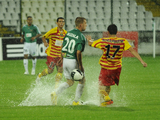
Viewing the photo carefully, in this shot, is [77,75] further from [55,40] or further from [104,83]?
[55,40]

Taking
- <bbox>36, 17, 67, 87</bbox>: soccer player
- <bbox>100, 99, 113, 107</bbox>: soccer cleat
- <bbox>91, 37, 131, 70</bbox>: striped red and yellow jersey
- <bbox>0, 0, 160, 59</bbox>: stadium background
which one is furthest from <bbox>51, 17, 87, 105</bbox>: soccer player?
<bbox>0, 0, 160, 59</bbox>: stadium background

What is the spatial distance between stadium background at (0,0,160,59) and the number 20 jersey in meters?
14.0

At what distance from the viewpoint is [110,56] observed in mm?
5730

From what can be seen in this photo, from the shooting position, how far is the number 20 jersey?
5.84 metres

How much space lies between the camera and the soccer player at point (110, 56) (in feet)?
18.7

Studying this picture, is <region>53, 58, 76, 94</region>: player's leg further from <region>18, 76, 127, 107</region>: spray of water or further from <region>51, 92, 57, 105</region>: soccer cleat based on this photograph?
<region>18, 76, 127, 107</region>: spray of water

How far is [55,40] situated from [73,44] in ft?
8.54

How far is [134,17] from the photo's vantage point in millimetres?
20797

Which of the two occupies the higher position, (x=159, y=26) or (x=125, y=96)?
(x=159, y=26)

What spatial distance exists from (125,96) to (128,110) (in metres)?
1.64

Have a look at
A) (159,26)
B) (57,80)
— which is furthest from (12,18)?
(57,80)

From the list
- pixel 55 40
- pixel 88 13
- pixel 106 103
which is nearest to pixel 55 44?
Result: pixel 55 40

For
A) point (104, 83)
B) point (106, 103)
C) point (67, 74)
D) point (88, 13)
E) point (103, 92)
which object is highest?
point (88, 13)

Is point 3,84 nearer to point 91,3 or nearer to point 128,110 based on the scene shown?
point 128,110
